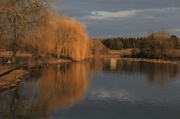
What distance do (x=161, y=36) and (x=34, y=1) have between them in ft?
236

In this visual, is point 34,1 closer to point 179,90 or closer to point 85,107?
point 85,107

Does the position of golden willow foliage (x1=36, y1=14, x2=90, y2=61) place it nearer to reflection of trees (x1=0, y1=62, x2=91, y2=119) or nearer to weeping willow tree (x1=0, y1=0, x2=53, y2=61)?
reflection of trees (x1=0, y1=62, x2=91, y2=119)

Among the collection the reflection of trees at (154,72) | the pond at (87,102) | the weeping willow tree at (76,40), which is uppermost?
the weeping willow tree at (76,40)

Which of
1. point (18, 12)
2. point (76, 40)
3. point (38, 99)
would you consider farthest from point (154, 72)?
point (18, 12)

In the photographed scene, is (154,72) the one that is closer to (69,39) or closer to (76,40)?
(76,40)

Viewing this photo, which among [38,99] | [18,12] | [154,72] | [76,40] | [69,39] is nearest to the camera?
[18,12]

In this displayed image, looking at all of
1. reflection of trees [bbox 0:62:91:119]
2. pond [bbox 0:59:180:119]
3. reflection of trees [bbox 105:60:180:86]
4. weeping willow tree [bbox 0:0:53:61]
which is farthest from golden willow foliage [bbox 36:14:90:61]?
weeping willow tree [bbox 0:0:53:61]

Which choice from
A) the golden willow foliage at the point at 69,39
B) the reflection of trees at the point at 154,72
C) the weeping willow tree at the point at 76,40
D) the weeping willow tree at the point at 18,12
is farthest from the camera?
the weeping willow tree at the point at 76,40

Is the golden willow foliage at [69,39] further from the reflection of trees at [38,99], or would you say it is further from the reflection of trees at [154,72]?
the reflection of trees at [38,99]

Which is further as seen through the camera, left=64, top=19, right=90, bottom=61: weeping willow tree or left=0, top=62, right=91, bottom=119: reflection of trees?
left=64, top=19, right=90, bottom=61: weeping willow tree

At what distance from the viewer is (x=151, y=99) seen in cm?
2178

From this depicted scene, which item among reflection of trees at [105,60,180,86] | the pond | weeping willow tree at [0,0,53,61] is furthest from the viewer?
reflection of trees at [105,60,180,86]

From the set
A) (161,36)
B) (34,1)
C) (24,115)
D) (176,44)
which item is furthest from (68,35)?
(176,44)

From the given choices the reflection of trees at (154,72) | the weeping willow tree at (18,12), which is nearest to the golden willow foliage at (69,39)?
the reflection of trees at (154,72)
